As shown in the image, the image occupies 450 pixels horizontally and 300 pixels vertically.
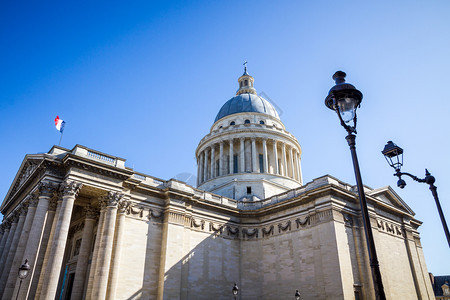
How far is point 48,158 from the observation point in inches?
947

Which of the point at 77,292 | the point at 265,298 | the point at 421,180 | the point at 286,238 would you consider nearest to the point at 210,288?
the point at 265,298

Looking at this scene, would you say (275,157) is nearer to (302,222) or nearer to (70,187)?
(302,222)

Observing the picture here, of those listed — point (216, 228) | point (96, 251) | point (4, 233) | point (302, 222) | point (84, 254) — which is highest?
point (216, 228)

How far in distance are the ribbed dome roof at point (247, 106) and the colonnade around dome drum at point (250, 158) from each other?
246 inches

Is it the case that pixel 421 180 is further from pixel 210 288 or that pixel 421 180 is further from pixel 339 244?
pixel 210 288

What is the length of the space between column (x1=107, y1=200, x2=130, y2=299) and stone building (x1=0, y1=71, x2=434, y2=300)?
0.08 m

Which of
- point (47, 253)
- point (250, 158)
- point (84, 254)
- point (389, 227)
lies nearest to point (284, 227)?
point (389, 227)

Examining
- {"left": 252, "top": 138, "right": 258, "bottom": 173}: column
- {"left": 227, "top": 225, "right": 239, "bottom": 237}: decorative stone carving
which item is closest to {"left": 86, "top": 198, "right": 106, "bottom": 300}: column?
{"left": 227, "top": 225, "right": 239, "bottom": 237}: decorative stone carving

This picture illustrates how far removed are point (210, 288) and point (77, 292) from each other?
434 inches

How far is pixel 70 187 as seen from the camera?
23.7 metres

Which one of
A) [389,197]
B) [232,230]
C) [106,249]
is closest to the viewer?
[106,249]

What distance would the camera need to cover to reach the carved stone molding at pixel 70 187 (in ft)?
77.2

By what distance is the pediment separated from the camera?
32500 millimetres

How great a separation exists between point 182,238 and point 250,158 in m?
17.8
